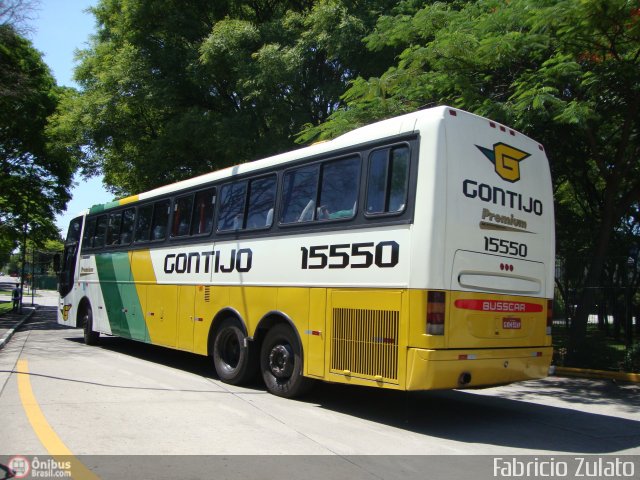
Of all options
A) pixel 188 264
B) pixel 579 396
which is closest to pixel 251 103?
pixel 188 264

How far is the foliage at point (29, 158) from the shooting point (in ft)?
79.8

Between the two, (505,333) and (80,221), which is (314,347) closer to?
(505,333)

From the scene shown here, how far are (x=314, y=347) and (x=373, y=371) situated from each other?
1.08m

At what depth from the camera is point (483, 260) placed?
6852 millimetres

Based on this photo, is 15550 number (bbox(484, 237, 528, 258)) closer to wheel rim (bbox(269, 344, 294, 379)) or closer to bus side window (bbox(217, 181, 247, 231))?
wheel rim (bbox(269, 344, 294, 379))

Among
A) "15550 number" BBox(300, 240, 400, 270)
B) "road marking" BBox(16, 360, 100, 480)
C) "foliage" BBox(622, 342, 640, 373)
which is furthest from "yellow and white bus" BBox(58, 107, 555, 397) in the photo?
"foliage" BBox(622, 342, 640, 373)

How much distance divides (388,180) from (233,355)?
173 inches

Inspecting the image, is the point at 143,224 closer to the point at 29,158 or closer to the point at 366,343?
the point at 366,343

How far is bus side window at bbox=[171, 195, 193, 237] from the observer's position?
10922 millimetres

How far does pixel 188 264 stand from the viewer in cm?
1066

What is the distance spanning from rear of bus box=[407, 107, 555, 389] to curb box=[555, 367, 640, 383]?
15.7 ft

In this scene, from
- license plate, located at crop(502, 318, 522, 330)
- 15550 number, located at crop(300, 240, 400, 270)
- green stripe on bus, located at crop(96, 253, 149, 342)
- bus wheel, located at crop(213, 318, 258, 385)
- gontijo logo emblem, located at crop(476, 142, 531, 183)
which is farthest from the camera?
green stripe on bus, located at crop(96, 253, 149, 342)

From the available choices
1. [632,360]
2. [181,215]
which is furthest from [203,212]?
[632,360]

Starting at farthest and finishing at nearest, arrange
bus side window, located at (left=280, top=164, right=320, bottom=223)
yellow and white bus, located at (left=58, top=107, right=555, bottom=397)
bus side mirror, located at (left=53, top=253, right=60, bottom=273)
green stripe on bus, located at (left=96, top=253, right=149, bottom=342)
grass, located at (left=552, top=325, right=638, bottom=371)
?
bus side mirror, located at (left=53, top=253, right=60, bottom=273)
green stripe on bus, located at (left=96, top=253, right=149, bottom=342)
grass, located at (left=552, top=325, right=638, bottom=371)
bus side window, located at (left=280, top=164, right=320, bottom=223)
yellow and white bus, located at (left=58, top=107, right=555, bottom=397)
